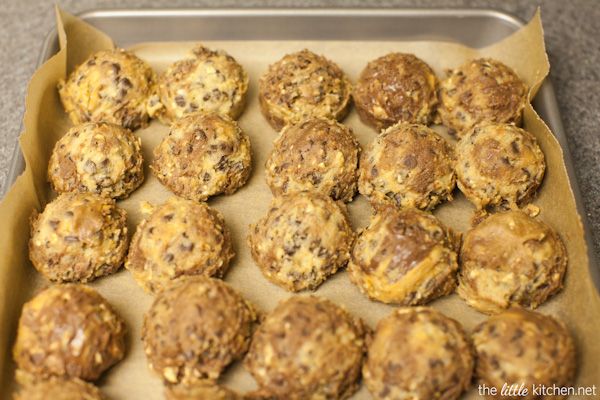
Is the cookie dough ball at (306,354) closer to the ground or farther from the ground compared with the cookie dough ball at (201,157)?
closer to the ground

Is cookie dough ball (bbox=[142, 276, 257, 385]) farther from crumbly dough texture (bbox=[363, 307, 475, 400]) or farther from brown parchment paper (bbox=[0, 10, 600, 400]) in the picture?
crumbly dough texture (bbox=[363, 307, 475, 400])

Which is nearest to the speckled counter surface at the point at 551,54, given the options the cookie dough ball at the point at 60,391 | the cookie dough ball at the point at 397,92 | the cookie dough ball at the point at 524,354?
the cookie dough ball at the point at 397,92

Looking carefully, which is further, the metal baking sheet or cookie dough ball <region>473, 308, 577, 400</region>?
the metal baking sheet

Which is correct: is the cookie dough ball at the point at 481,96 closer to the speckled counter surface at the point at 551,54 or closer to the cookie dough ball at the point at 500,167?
the cookie dough ball at the point at 500,167

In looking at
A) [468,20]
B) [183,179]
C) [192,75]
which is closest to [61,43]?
[192,75]

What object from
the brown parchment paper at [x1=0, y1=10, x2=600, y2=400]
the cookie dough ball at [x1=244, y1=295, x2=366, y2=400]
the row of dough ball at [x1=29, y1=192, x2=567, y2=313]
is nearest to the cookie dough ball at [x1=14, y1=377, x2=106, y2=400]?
the brown parchment paper at [x1=0, y1=10, x2=600, y2=400]

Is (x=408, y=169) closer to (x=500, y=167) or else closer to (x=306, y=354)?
(x=500, y=167)
